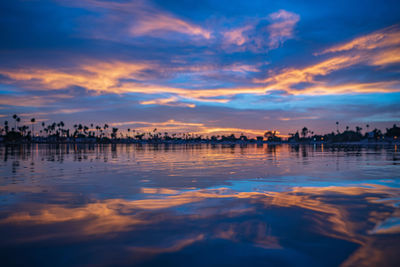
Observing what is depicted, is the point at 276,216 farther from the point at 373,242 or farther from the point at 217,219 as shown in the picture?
the point at 373,242

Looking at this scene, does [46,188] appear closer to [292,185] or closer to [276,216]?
[276,216]

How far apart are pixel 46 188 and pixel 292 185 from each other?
40.9 feet

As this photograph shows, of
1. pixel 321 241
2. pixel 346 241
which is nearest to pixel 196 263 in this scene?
pixel 321 241

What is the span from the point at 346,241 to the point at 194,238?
12.0 feet

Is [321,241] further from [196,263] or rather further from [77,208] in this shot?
[77,208]

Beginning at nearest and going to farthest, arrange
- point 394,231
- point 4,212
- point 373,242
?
point 373,242 < point 394,231 < point 4,212

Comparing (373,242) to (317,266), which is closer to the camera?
(317,266)

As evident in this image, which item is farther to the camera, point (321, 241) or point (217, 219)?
point (217, 219)

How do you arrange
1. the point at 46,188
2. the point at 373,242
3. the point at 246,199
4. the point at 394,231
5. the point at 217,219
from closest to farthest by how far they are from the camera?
the point at 373,242, the point at 394,231, the point at 217,219, the point at 246,199, the point at 46,188

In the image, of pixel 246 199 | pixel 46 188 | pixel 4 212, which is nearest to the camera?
pixel 4 212

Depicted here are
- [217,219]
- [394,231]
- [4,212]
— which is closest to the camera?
[394,231]

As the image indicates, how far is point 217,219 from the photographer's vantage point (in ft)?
26.5

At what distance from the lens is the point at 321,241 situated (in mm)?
6363

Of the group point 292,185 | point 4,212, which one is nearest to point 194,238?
point 4,212
